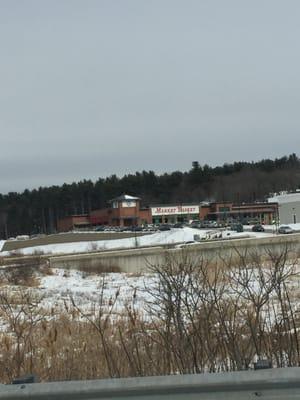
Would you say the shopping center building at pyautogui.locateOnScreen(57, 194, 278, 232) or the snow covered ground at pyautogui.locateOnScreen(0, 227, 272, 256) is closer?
the snow covered ground at pyautogui.locateOnScreen(0, 227, 272, 256)

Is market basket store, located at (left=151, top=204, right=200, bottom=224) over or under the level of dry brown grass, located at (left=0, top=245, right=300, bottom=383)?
over

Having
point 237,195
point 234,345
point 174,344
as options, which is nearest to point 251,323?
point 234,345

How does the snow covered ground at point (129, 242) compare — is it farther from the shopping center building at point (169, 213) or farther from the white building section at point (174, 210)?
the white building section at point (174, 210)

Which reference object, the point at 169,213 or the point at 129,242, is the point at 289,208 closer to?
the point at 169,213

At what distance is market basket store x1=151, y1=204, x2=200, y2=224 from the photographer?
144 metres

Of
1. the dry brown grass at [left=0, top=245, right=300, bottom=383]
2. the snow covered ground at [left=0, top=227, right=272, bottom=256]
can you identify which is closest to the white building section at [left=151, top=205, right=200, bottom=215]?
the snow covered ground at [left=0, top=227, right=272, bottom=256]

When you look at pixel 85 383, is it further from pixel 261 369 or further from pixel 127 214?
pixel 127 214

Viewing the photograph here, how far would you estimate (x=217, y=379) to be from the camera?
3.27 metres

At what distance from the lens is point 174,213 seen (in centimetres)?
14725

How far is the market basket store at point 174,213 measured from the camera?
14438cm

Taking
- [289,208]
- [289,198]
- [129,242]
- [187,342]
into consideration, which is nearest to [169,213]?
[289,208]

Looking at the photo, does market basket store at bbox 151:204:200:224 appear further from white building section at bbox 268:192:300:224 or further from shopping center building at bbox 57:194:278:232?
white building section at bbox 268:192:300:224

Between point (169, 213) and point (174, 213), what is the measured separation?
4.82 ft

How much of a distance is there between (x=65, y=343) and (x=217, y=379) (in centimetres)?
482
